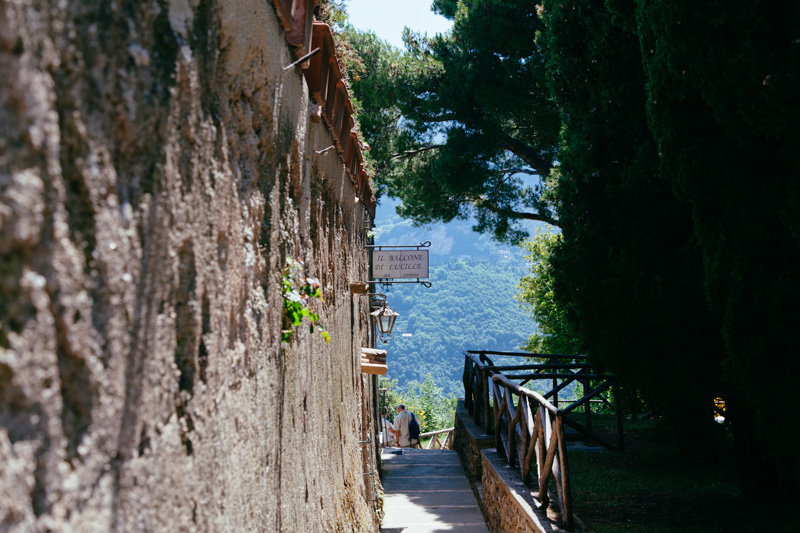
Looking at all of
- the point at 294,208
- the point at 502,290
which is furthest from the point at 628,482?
the point at 502,290

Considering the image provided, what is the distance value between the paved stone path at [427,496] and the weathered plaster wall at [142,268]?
4464mm

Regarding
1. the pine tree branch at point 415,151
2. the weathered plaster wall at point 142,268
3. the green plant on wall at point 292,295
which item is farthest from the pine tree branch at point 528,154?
the weathered plaster wall at point 142,268

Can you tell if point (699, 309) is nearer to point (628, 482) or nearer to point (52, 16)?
point (628, 482)

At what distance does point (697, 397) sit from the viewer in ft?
18.6

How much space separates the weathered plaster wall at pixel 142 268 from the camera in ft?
2.92

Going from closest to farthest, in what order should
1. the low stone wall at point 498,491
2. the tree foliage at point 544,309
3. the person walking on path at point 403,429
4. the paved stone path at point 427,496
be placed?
the low stone wall at point 498,491 < the paved stone path at point 427,496 < the tree foliage at point 544,309 < the person walking on path at point 403,429

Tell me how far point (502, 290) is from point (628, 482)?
13612 centimetres

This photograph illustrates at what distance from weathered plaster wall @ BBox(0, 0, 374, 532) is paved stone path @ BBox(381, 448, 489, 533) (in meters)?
4.46

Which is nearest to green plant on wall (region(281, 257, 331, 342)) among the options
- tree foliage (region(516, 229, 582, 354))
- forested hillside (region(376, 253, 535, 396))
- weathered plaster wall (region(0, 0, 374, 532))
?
weathered plaster wall (region(0, 0, 374, 532))

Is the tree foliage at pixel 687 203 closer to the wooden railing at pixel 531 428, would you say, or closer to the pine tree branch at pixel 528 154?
the wooden railing at pixel 531 428

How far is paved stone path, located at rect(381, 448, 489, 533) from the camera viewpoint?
6406mm

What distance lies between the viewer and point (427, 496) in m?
7.83

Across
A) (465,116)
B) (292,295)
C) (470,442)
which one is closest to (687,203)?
(292,295)

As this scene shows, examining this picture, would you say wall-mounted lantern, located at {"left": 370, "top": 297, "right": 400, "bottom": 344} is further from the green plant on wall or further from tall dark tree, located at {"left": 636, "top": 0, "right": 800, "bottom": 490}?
the green plant on wall
